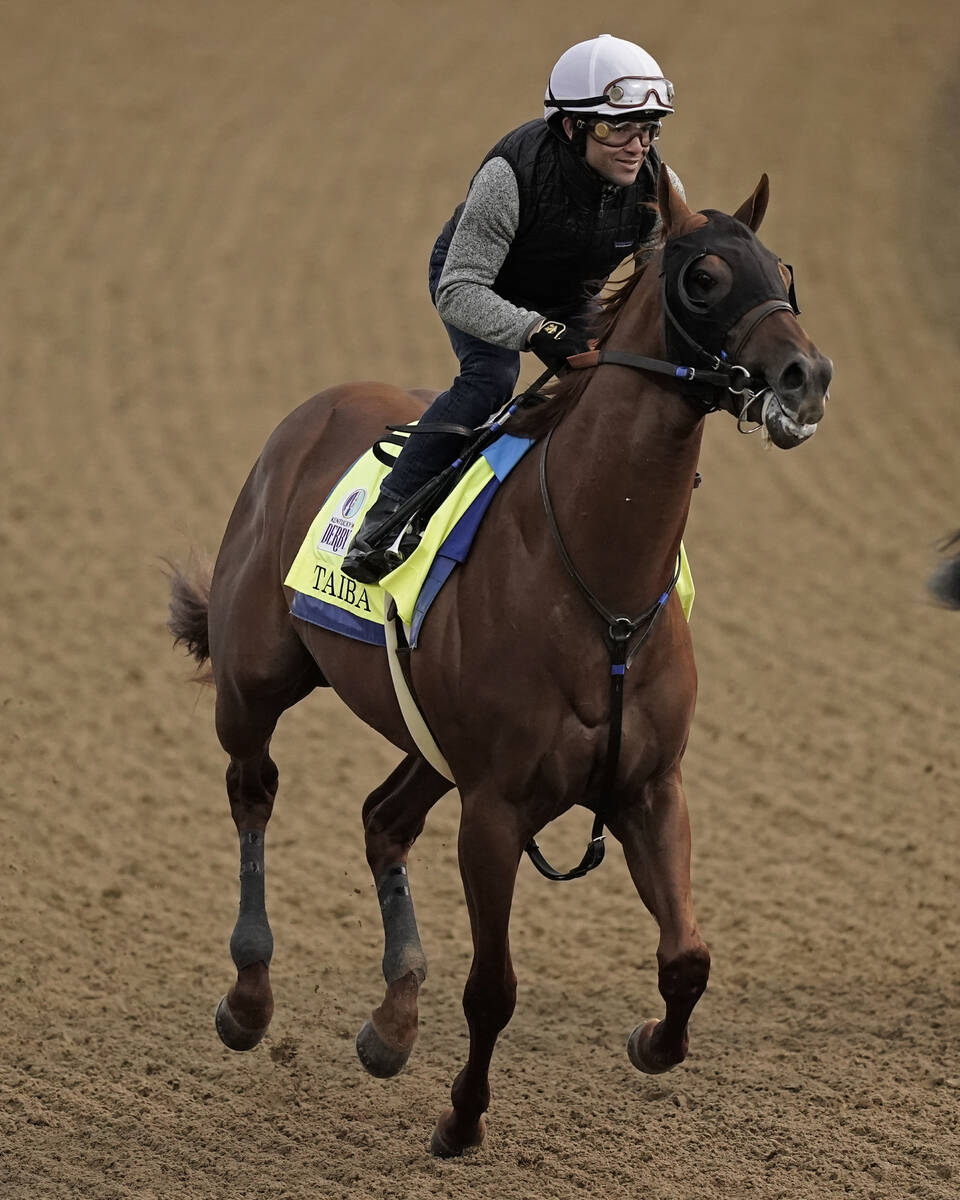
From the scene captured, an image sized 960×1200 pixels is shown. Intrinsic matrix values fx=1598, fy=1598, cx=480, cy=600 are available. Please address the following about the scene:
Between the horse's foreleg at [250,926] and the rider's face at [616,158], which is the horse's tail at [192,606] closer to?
the horse's foreleg at [250,926]

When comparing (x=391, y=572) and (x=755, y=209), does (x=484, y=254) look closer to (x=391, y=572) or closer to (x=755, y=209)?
(x=755, y=209)

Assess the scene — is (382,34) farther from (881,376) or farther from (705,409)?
(705,409)

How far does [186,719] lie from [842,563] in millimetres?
4405

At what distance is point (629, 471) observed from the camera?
3.81 m

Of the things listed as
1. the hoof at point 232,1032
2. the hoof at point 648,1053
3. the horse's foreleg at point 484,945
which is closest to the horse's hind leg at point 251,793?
the hoof at point 232,1032

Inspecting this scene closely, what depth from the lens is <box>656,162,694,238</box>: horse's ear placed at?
3.68 m

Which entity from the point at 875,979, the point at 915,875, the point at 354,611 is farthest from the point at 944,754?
the point at 354,611

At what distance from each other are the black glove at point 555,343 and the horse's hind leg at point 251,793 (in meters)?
1.54

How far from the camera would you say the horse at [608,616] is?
11.6 ft

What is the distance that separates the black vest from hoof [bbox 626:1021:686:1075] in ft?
6.74

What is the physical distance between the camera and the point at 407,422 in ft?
17.2

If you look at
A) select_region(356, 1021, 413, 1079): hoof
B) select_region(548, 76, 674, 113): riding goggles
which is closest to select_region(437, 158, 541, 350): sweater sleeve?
select_region(548, 76, 674, 113): riding goggles

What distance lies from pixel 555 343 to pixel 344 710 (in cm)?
483

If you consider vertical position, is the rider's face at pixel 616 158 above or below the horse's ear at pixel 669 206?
above
